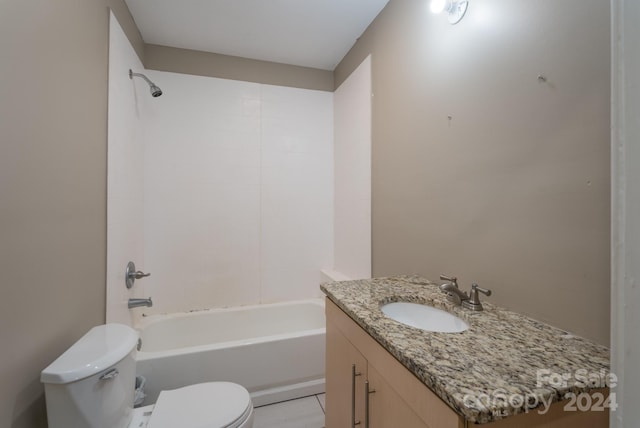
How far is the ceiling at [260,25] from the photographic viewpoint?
6.01ft

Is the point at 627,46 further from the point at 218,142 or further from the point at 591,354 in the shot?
the point at 218,142

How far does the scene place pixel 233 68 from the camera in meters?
2.44

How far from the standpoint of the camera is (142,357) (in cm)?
166

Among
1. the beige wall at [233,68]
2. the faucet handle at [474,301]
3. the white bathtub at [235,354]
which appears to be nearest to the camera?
the faucet handle at [474,301]

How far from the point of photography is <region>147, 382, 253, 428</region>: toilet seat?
112 cm

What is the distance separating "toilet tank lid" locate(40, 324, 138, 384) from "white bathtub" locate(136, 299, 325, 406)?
645mm

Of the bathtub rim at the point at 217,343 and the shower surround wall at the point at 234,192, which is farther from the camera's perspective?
the shower surround wall at the point at 234,192

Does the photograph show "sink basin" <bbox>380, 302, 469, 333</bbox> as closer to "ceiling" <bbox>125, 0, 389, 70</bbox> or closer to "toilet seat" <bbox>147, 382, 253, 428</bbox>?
"toilet seat" <bbox>147, 382, 253, 428</bbox>

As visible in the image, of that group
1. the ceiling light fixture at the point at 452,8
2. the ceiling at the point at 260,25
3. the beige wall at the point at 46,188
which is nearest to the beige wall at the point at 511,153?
the ceiling light fixture at the point at 452,8

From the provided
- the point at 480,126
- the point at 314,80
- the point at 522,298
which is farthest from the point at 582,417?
the point at 314,80

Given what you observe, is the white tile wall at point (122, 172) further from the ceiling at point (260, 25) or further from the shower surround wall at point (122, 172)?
the ceiling at point (260, 25)

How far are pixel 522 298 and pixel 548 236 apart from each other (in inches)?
9.7

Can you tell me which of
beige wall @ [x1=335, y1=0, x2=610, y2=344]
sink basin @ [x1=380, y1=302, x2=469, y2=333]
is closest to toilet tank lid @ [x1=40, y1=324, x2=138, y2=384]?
sink basin @ [x1=380, y1=302, x2=469, y2=333]

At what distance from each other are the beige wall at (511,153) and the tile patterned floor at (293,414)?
1091 mm
